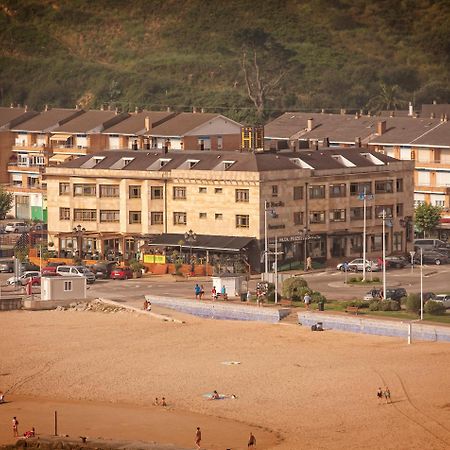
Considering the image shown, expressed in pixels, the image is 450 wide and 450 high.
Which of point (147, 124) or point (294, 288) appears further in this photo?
point (147, 124)

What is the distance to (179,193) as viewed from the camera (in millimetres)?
124812

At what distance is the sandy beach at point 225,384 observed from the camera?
76250 millimetres

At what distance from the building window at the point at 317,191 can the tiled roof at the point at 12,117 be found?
53273 millimetres

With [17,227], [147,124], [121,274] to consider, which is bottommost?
[121,274]

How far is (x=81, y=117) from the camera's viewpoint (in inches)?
6757

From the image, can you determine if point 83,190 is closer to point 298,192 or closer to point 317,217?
point 298,192

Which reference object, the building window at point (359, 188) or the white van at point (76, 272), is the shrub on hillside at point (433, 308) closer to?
the white van at point (76, 272)

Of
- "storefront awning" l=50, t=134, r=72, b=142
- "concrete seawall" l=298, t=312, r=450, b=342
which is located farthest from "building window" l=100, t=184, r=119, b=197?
"storefront awning" l=50, t=134, r=72, b=142

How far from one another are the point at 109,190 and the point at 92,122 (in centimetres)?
4149

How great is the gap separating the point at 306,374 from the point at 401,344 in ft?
23.9

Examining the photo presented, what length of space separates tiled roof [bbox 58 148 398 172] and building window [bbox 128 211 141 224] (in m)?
2.97

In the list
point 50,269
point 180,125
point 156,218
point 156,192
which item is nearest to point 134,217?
point 156,218

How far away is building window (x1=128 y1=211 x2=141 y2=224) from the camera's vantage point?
126 meters

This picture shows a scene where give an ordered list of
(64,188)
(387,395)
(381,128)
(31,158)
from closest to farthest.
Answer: (387,395)
(64,188)
(381,128)
(31,158)
